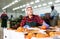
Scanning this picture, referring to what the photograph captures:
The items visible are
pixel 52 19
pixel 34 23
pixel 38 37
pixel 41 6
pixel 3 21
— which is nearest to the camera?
pixel 38 37

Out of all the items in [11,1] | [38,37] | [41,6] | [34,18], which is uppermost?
[11,1]

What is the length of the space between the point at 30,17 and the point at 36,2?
3.38 m

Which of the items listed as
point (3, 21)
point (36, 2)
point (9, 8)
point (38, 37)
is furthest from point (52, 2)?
point (38, 37)

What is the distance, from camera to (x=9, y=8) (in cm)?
714

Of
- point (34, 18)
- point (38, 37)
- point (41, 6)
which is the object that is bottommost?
point (38, 37)

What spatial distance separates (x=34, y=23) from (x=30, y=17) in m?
0.11

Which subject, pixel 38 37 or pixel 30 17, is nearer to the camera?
pixel 38 37

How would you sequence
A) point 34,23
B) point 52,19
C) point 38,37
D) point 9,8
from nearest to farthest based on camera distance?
point 38,37
point 34,23
point 52,19
point 9,8

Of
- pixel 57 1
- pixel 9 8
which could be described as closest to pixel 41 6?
pixel 57 1

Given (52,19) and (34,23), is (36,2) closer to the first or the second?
(52,19)

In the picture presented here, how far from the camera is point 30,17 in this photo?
212 cm

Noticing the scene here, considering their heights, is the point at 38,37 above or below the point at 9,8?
below

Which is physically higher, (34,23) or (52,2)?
(52,2)

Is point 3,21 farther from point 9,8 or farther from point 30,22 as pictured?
point 30,22
